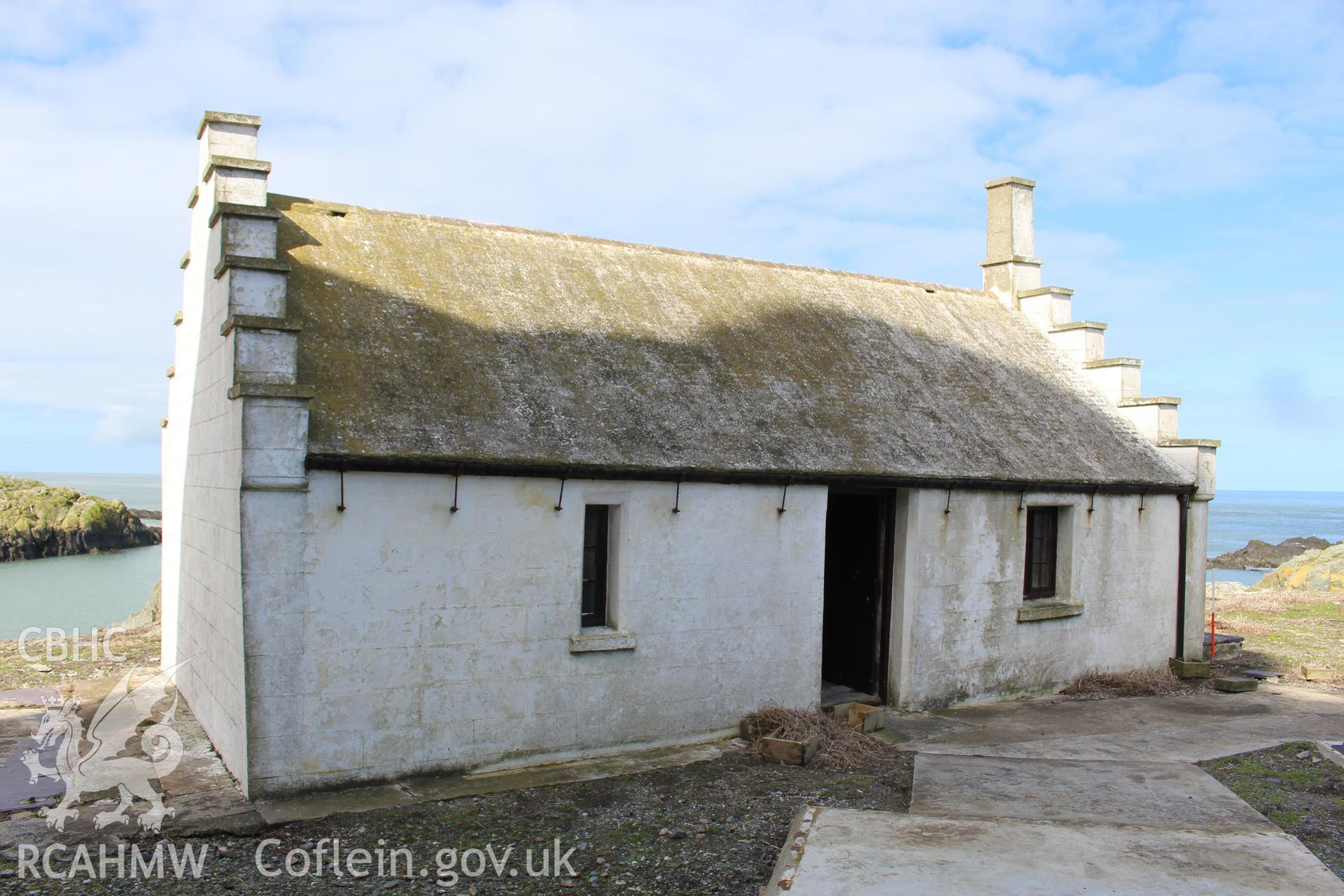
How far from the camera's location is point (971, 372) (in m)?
14.8

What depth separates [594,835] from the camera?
781cm

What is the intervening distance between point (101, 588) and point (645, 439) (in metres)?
26.9

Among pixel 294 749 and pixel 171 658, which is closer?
pixel 294 749

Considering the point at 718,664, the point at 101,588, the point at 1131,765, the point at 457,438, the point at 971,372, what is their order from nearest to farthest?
1. the point at 457,438
2. the point at 1131,765
3. the point at 718,664
4. the point at 971,372
5. the point at 101,588

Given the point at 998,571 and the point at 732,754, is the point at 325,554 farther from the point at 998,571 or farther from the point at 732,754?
the point at 998,571

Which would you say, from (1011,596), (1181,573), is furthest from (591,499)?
(1181,573)

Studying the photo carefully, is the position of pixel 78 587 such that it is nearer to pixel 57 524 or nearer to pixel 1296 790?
pixel 57 524

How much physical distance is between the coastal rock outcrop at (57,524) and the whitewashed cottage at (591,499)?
2938 centimetres

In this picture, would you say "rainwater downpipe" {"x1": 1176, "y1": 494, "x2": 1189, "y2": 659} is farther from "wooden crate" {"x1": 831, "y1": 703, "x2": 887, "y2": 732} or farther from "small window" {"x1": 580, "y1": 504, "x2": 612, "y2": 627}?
"small window" {"x1": 580, "y1": 504, "x2": 612, "y2": 627}

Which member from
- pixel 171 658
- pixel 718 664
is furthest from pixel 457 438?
pixel 171 658

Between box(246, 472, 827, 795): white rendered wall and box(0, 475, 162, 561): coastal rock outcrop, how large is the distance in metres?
35.4

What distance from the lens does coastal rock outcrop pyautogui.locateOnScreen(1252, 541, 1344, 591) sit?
2883cm

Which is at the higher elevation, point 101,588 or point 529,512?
point 529,512

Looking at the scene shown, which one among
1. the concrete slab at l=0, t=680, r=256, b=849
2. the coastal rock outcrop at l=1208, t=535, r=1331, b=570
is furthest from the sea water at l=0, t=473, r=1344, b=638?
the concrete slab at l=0, t=680, r=256, b=849
